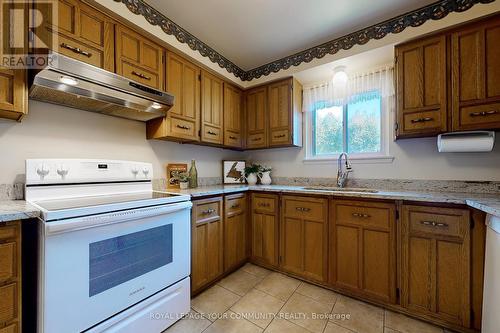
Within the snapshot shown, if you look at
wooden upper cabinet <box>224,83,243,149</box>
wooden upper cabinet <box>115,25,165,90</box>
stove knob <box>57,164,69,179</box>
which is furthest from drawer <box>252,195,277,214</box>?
stove knob <box>57,164,69,179</box>

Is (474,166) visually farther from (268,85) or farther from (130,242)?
(130,242)

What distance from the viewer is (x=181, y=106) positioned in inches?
79.7

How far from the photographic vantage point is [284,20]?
1.91 metres

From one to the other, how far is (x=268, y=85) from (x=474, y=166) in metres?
2.18

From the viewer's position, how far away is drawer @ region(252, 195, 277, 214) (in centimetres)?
223

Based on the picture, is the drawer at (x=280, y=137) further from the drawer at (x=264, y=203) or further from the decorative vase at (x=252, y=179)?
the drawer at (x=264, y=203)

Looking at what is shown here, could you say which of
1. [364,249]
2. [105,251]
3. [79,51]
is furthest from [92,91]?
[364,249]

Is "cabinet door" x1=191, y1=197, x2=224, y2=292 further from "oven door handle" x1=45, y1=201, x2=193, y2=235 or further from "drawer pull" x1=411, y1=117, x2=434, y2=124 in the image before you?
"drawer pull" x1=411, y1=117, x2=434, y2=124

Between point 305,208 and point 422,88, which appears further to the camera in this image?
point 305,208

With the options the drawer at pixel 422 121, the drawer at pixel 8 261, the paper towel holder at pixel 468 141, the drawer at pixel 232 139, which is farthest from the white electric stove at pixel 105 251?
the paper towel holder at pixel 468 141

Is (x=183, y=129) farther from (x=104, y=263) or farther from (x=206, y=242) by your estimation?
(x=104, y=263)

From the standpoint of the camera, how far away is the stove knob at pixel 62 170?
4.54 ft

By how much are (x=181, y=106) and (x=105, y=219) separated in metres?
1.27

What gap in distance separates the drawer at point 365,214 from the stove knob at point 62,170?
2113mm
